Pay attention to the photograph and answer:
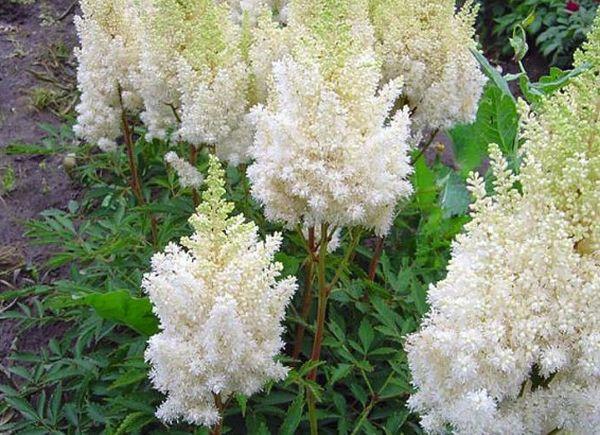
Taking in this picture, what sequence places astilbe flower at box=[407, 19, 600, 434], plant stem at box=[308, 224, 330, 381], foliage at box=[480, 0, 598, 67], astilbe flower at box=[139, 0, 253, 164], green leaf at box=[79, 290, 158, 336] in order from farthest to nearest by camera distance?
foliage at box=[480, 0, 598, 67]
astilbe flower at box=[139, 0, 253, 164]
green leaf at box=[79, 290, 158, 336]
plant stem at box=[308, 224, 330, 381]
astilbe flower at box=[407, 19, 600, 434]

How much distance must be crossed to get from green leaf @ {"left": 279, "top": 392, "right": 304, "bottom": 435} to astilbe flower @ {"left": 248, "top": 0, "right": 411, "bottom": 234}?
0.69 meters

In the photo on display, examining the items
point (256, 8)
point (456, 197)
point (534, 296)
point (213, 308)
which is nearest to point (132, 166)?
point (256, 8)

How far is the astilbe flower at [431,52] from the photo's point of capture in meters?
2.63

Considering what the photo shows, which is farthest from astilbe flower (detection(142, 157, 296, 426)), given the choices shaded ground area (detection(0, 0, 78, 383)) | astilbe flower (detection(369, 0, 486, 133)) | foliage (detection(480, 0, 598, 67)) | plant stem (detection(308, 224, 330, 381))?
foliage (detection(480, 0, 598, 67))

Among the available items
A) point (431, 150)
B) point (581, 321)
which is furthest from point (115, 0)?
point (431, 150)

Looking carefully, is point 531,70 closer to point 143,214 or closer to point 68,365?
point 143,214

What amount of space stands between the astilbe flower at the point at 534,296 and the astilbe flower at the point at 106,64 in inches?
64.9

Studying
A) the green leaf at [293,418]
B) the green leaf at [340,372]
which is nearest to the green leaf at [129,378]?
the green leaf at [293,418]

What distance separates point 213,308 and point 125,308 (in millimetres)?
797

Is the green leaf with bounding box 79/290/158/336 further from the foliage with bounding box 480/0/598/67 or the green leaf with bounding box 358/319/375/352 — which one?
the foliage with bounding box 480/0/598/67

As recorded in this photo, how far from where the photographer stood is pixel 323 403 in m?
2.72

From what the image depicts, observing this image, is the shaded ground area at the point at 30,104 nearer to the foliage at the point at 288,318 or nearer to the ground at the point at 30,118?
the ground at the point at 30,118

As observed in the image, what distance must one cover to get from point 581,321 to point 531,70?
5.93 metres

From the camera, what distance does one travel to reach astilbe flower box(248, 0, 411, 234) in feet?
6.13
